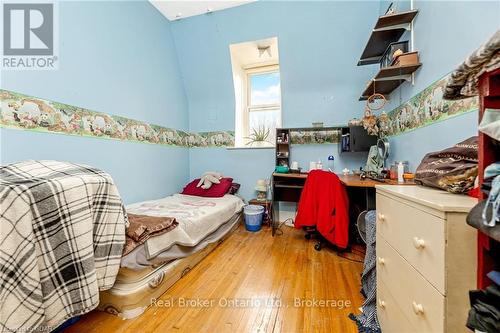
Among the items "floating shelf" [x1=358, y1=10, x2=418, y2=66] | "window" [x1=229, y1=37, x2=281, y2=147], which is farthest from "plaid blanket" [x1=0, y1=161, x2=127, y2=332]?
"floating shelf" [x1=358, y1=10, x2=418, y2=66]

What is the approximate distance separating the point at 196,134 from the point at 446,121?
10.8ft

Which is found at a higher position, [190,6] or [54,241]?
[190,6]

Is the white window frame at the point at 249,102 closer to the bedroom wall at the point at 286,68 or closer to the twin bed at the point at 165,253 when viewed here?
the bedroom wall at the point at 286,68

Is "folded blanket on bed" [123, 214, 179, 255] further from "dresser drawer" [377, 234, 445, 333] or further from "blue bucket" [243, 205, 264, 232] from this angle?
"dresser drawer" [377, 234, 445, 333]

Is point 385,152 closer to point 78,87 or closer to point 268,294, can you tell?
point 268,294

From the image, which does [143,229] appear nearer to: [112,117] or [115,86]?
[112,117]

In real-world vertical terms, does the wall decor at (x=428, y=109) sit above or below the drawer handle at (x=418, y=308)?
above

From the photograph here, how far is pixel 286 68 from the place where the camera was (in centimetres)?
298

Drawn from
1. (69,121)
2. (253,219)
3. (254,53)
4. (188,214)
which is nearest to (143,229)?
(188,214)

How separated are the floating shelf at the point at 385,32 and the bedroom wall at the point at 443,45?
0.10 meters

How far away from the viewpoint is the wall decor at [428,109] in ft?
4.01

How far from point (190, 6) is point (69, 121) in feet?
6.89

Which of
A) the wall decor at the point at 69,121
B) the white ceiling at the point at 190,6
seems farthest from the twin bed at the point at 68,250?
the white ceiling at the point at 190,6

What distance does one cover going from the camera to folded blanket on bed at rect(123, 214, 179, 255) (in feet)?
4.42
